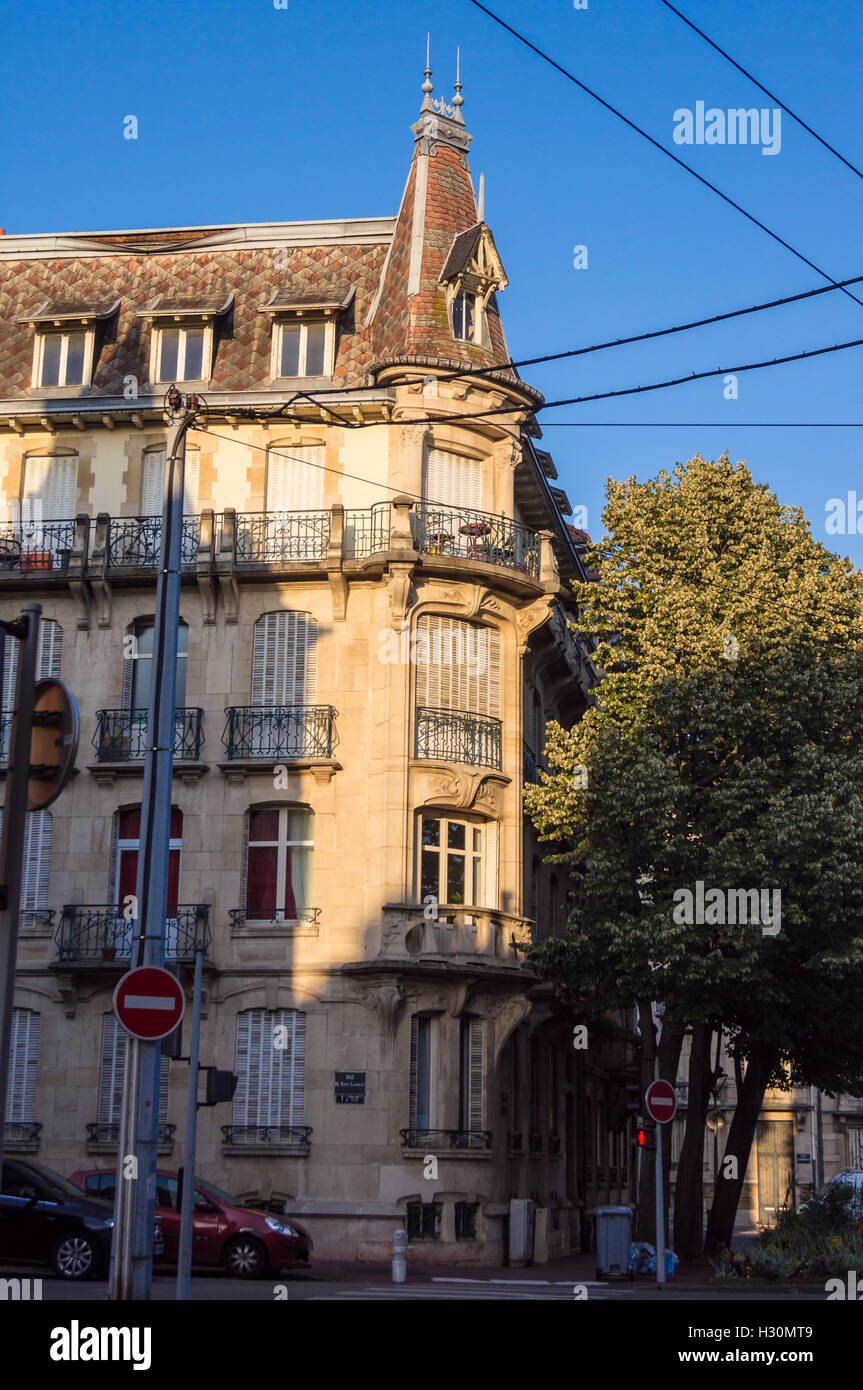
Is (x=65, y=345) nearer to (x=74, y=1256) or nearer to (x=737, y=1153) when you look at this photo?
(x=74, y=1256)

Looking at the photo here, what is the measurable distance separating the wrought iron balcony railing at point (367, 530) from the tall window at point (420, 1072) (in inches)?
364

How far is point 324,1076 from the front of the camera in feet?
104

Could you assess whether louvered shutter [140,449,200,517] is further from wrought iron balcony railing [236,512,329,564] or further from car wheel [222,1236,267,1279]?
car wheel [222,1236,267,1279]

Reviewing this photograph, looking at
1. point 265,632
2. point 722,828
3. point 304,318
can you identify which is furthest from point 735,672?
point 304,318

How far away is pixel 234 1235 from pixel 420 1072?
730 cm

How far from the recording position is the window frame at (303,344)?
3572cm

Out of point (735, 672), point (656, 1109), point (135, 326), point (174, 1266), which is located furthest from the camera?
point (135, 326)

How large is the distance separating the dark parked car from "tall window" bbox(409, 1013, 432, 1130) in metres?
9.26

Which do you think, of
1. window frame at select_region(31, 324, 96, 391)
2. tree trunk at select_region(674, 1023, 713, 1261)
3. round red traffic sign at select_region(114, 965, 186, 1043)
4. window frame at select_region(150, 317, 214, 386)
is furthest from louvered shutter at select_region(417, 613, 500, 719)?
round red traffic sign at select_region(114, 965, 186, 1043)

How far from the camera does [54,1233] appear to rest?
2291 cm

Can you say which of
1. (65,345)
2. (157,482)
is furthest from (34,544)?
(65,345)

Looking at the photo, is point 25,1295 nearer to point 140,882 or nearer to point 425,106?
point 140,882

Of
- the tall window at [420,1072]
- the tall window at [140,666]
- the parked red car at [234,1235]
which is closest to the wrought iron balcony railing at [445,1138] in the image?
the tall window at [420,1072]

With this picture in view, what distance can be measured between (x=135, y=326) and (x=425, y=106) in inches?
328
